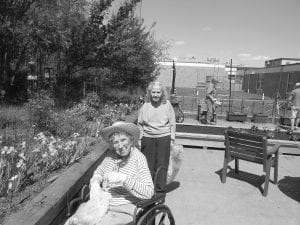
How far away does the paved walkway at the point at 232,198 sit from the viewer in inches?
172

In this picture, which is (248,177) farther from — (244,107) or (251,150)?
(244,107)

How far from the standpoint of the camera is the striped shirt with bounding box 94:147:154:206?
2836mm

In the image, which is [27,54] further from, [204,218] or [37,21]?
[204,218]

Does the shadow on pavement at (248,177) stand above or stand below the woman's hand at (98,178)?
below

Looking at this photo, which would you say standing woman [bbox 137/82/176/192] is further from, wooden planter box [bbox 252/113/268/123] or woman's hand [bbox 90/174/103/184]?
wooden planter box [bbox 252/113/268/123]

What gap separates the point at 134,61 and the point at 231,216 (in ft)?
32.4

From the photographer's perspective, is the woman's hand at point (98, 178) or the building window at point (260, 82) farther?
the building window at point (260, 82)

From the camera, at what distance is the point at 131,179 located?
2.82 meters

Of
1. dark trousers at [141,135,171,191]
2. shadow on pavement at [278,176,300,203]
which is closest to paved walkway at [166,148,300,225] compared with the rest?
shadow on pavement at [278,176,300,203]

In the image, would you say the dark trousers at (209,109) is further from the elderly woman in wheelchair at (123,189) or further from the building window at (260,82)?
the building window at (260,82)

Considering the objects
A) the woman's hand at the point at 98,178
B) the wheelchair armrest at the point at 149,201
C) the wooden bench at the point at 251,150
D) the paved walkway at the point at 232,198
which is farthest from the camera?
the wooden bench at the point at 251,150

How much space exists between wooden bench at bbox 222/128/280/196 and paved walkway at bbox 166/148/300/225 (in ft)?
0.87

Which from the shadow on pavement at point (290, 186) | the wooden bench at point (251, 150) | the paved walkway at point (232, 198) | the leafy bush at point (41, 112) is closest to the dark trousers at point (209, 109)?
the paved walkway at point (232, 198)

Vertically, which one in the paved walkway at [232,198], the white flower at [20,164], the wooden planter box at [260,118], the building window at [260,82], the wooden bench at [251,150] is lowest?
the paved walkway at [232,198]
